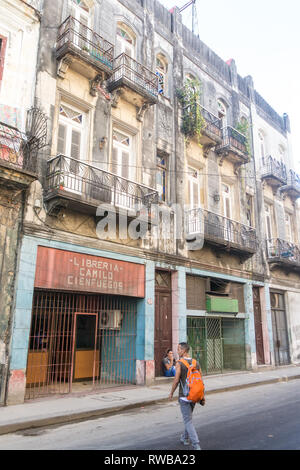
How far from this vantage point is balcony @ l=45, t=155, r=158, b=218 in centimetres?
975

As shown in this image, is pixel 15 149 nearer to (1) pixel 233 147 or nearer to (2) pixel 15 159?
(2) pixel 15 159

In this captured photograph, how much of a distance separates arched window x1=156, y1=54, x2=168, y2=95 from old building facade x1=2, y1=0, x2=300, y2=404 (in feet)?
0.24

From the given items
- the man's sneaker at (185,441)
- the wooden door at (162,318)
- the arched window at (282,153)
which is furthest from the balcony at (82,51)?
the arched window at (282,153)

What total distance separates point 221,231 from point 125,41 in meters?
8.40

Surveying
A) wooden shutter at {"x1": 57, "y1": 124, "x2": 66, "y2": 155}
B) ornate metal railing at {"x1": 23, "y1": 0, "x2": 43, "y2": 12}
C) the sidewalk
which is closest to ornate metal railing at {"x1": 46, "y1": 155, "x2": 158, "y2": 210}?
wooden shutter at {"x1": 57, "y1": 124, "x2": 66, "y2": 155}

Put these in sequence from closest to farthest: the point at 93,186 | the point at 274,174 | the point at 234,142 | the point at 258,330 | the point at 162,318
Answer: the point at 93,186, the point at 162,318, the point at 234,142, the point at 258,330, the point at 274,174

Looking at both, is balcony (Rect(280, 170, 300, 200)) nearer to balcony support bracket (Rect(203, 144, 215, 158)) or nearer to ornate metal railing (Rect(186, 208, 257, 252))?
ornate metal railing (Rect(186, 208, 257, 252))

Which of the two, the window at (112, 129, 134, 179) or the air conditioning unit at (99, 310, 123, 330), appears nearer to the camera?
the air conditioning unit at (99, 310, 123, 330)

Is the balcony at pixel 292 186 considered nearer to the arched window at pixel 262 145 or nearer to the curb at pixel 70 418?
the arched window at pixel 262 145

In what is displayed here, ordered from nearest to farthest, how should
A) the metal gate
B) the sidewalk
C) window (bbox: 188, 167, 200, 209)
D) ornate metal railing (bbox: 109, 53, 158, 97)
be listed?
the sidewalk, ornate metal railing (bbox: 109, 53, 158, 97), the metal gate, window (bbox: 188, 167, 200, 209)

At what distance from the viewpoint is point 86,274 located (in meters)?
10.6

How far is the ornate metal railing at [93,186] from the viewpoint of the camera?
9.88 m

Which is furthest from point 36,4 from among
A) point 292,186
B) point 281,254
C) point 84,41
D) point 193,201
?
point 292,186
